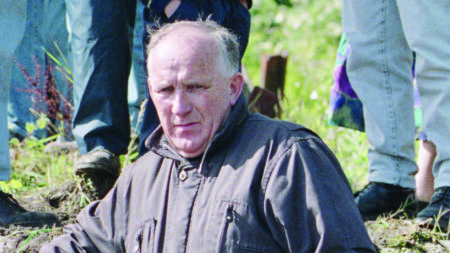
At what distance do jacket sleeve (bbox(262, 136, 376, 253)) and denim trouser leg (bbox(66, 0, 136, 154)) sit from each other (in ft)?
5.41

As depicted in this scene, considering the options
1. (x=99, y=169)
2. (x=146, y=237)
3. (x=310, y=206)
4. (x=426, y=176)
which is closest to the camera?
(x=310, y=206)

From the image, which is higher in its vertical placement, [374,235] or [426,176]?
[426,176]

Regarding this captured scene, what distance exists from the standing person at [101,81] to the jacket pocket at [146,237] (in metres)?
1.12

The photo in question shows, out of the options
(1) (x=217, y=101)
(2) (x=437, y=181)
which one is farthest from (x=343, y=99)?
(1) (x=217, y=101)

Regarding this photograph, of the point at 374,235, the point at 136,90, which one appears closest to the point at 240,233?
the point at 374,235

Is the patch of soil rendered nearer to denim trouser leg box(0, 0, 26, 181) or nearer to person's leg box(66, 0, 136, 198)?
person's leg box(66, 0, 136, 198)

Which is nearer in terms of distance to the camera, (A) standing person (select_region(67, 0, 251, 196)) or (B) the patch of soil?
(B) the patch of soil

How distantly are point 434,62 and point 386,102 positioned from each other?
1.32 feet

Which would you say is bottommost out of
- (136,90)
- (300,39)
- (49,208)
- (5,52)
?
(49,208)

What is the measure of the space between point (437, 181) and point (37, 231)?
1854 millimetres

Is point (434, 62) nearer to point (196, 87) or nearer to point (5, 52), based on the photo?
point (196, 87)

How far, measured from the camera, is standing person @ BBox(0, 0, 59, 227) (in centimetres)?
322

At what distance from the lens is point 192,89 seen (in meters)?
2.35

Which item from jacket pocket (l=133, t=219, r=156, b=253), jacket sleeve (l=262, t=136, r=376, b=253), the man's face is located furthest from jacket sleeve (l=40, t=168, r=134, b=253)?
jacket sleeve (l=262, t=136, r=376, b=253)
